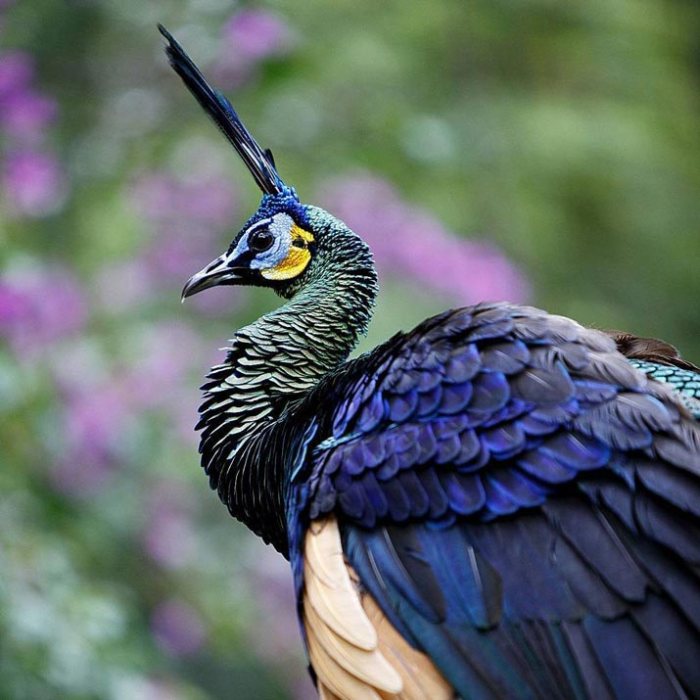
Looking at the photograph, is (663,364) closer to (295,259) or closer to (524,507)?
(524,507)

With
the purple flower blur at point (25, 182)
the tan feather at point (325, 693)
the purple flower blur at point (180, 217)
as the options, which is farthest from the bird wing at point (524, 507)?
the purple flower blur at point (180, 217)

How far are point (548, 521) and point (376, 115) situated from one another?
2487 mm

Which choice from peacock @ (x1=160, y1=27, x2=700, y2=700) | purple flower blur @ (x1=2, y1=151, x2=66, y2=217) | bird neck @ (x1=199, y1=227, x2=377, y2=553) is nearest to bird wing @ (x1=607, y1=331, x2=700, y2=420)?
peacock @ (x1=160, y1=27, x2=700, y2=700)

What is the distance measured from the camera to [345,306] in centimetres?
226

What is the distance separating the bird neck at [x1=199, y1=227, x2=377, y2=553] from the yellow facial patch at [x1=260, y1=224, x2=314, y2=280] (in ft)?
0.24

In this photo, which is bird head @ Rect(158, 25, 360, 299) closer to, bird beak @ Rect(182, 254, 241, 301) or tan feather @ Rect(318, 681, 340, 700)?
bird beak @ Rect(182, 254, 241, 301)

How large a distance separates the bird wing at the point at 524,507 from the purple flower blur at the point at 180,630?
1900 millimetres

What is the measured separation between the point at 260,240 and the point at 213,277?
11 cm

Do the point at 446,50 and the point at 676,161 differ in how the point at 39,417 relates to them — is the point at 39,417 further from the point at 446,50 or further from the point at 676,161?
the point at 676,161

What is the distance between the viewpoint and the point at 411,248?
3.67 metres

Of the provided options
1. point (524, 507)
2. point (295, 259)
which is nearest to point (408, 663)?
point (524, 507)

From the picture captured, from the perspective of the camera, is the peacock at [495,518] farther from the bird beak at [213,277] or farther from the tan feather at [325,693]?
the bird beak at [213,277]

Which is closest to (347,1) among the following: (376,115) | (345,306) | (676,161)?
(376,115)

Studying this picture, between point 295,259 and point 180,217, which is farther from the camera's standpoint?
point 180,217
